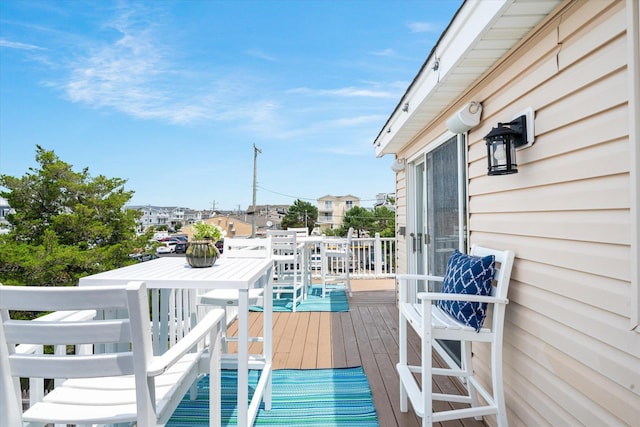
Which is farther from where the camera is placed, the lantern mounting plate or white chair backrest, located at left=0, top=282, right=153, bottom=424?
the lantern mounting plate

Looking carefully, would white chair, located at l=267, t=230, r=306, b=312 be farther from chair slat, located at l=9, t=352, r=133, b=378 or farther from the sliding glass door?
chair slat, located at l=9, t=352, r=133, b=378

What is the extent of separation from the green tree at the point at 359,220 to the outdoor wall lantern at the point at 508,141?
2573 cm

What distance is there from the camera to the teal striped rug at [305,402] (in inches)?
93.6

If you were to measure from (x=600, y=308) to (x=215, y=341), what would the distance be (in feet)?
5.15

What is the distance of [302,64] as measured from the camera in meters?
12.6

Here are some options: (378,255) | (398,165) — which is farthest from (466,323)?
(378,255)

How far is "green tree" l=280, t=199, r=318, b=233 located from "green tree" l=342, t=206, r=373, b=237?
529cm

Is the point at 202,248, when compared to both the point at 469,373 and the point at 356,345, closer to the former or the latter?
the point at 469,373

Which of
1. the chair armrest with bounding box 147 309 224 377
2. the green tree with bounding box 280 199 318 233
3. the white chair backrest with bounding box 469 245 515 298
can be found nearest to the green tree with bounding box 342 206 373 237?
the green tree with bounding box 280 199 318 233

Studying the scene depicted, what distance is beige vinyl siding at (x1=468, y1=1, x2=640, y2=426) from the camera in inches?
49.4

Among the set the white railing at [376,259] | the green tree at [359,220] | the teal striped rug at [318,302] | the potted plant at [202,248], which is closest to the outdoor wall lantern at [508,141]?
the potted plant at [202,248]

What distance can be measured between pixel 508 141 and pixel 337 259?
5.73 meters

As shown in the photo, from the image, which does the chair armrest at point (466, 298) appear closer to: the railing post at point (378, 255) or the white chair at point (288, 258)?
the white chair at point (288, 258)

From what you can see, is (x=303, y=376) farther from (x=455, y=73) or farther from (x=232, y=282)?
(x=455, y=73)
